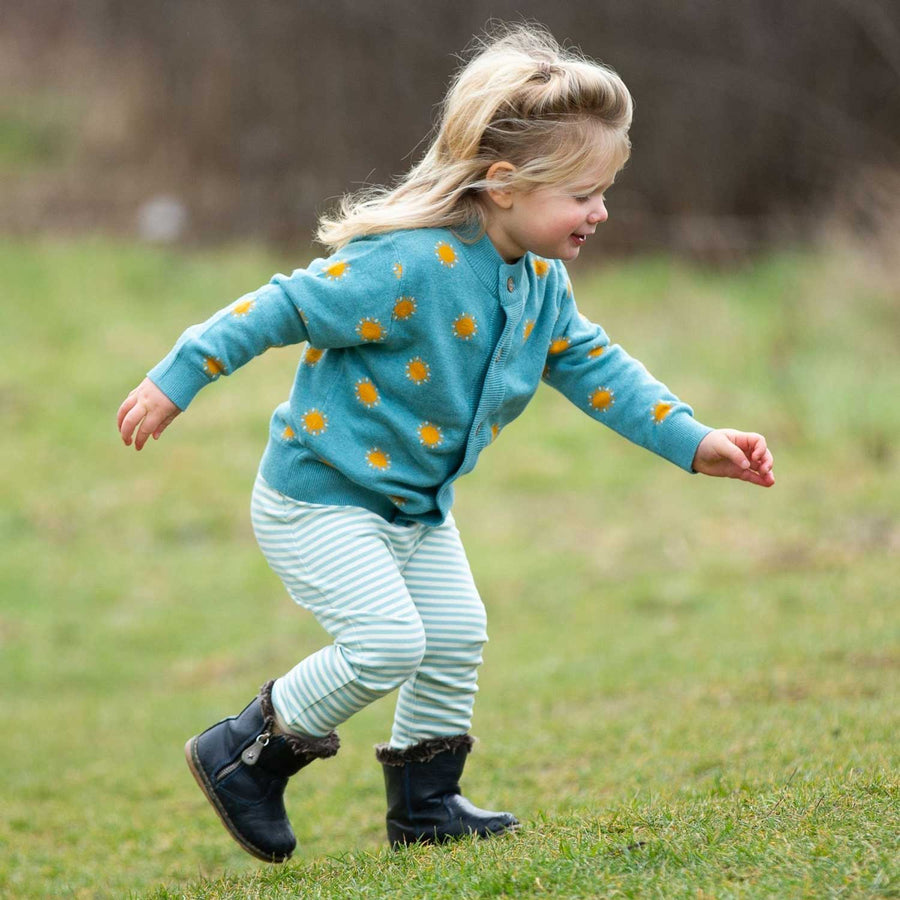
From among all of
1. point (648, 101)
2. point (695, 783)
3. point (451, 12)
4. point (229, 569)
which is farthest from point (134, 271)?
point (695, 783)

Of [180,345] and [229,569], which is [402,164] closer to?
[229,569]

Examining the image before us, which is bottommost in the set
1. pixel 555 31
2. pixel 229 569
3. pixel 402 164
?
pixel 229 569

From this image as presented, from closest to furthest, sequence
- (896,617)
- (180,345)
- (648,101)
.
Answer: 1. (180,345)
2. (896,617)
3. (648,101)

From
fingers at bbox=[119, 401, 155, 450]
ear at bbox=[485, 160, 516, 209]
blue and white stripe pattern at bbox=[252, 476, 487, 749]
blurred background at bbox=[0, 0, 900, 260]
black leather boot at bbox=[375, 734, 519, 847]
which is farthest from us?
blurred background at bbox=[0, 0, 900, 260]

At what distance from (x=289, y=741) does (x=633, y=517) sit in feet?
20.3

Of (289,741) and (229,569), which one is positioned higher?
(289,741)

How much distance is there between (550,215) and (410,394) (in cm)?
54

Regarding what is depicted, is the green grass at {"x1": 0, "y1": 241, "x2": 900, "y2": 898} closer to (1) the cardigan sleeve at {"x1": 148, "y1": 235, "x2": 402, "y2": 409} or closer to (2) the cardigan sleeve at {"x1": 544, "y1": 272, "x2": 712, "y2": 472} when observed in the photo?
(2) the cardigan sleeve at {"x1": 544, "y1": 272, "x2": 712, "y2": 472}

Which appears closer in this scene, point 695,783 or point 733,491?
point 695,783

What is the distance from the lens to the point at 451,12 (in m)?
16.2

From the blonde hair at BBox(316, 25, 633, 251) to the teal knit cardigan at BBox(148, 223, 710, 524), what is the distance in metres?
0.07

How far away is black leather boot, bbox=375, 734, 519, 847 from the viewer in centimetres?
349

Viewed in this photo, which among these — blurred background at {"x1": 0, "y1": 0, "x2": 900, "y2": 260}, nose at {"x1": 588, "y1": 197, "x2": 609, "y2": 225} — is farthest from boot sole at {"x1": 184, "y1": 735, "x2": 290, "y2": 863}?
blurred background at {"x1": 0, "y1": 0, "x2": 900, "y2": 260}

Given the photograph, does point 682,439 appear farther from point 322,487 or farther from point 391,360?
point 322,487
